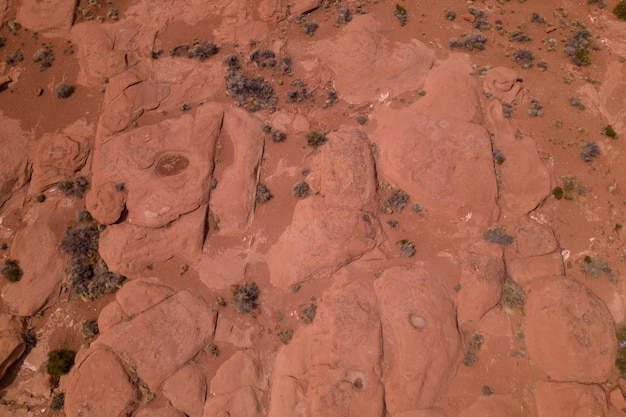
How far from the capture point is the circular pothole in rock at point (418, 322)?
13.9 meters

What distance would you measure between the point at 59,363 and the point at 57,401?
1335 mm

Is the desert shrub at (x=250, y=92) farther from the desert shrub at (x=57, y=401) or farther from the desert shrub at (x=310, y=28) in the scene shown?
the desert shrub at (x=57, y=401)

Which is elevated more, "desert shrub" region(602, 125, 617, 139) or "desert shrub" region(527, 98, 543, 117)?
"desert shrub" region(527, 98, 543, 117)

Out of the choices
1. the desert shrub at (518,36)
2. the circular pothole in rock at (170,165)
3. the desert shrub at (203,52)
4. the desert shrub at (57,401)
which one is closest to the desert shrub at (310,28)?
the desert shrub at (203,52)

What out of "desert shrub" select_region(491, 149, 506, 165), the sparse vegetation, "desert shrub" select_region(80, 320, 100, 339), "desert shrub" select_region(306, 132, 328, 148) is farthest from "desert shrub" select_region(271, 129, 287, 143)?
"desert shrub" select_region(80, 320, 100, 339)

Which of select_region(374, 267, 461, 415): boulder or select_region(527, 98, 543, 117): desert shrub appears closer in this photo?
select_region(374, 267, 461, 415): boulder

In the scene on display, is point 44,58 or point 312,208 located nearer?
point 312,208

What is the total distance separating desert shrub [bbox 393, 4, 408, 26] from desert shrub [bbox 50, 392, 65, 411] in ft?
74.6

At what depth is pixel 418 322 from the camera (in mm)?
13984

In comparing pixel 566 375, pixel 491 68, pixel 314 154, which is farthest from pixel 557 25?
pixel 566 375

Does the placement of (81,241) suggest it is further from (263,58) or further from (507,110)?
(507,110)

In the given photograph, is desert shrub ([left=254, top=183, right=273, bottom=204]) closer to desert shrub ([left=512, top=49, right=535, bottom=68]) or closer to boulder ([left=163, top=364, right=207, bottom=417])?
boulder ([left=163, top=364, right=207, bottom=417])

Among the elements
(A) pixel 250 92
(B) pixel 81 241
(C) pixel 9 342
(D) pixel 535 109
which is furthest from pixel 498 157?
(C) pixel 9 342

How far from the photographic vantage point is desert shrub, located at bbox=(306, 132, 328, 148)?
17.1 meters
